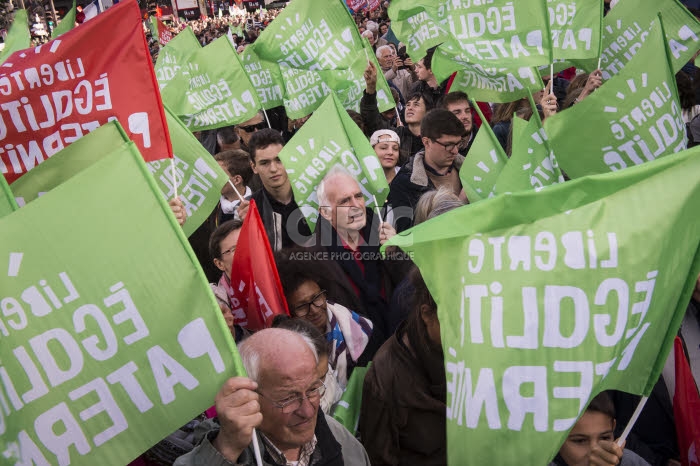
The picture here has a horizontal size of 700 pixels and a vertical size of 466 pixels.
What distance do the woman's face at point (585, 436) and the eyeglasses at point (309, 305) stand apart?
133cm

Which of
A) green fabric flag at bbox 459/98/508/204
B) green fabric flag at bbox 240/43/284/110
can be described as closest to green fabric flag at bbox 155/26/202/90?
green fabric flag at bbox 240/43/284/110

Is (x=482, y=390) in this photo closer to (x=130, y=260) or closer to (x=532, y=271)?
(x=532, y=271)

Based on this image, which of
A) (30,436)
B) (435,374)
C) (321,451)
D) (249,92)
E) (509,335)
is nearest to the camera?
(30,436)

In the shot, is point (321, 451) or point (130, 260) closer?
point (130, 260)

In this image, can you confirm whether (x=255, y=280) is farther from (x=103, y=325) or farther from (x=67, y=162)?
(x=103, y=325)

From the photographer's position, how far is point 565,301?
228cm

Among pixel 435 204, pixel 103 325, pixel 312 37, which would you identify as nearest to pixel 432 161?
pixel 435 204

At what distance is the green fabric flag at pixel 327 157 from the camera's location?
4.83 m

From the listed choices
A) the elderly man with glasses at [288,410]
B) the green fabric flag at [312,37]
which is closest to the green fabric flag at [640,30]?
the green fabric flag at [312,37]

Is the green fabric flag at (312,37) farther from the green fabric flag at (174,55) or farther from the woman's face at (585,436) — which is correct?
the woman's face at (585,436)

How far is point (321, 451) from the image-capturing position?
8.56ft

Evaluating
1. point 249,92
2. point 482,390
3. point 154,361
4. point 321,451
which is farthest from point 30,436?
point 249,92

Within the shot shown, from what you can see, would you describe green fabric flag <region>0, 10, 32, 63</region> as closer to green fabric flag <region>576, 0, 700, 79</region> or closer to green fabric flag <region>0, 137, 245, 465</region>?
green fabric flag <region>0, 137, 245, 465</region>

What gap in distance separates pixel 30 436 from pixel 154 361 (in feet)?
1.29
